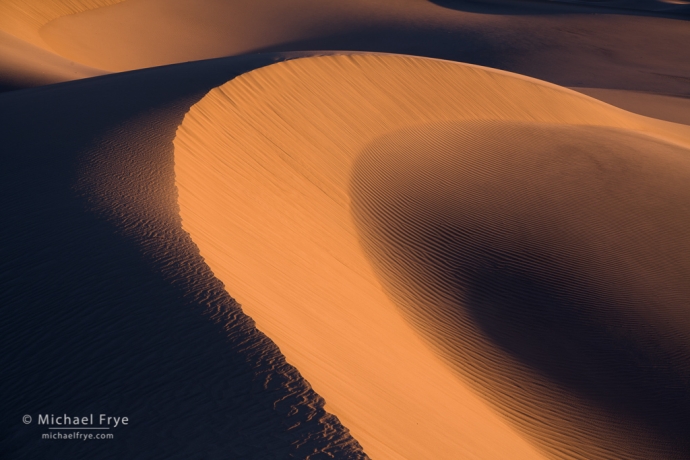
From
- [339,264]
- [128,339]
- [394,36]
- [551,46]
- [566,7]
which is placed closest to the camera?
[128,339]

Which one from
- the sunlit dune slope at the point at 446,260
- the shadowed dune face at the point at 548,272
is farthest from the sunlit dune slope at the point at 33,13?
the shadowed dune face at the point at 548,272

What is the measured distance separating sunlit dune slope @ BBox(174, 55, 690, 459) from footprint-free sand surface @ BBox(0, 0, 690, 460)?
38 mm

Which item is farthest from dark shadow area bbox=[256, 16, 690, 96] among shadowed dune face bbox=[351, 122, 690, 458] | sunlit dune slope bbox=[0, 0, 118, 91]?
shadowed dune face bbox=[351, 122, 690, 458]

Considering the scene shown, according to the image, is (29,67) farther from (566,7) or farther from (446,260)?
(566,7)

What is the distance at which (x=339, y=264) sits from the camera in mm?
7109

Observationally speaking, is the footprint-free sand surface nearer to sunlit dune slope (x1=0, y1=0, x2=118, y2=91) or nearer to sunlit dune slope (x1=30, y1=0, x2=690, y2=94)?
sunlit dune slope (x1=0, y1=0, x2=118, y2=91)

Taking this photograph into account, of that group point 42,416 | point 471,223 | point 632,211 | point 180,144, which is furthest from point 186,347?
point 632,211

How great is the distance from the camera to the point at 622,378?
6977 mm

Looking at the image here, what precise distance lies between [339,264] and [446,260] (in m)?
1.92

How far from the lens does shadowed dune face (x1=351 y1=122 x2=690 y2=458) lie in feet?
21.5

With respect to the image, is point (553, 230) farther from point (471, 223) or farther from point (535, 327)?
point (535, 327)

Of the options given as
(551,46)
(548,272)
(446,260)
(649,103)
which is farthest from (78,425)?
(551,46)

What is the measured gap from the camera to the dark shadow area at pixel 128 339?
3082mm

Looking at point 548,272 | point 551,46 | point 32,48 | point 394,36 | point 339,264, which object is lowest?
point 339,264
